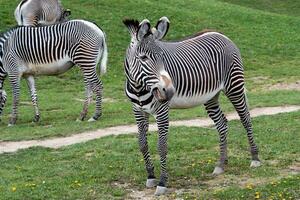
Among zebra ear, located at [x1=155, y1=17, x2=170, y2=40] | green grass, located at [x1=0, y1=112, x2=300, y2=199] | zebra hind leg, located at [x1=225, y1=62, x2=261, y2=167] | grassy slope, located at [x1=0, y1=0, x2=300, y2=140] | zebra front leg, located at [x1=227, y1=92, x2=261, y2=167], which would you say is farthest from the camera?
grassy slope, located at [x1=0, y1=0, x2=300, y2=140]

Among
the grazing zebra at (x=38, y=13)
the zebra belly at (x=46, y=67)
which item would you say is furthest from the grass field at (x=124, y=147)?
the grazing zebra at (x=38, y=13)

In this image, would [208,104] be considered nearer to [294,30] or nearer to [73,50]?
[73,50]

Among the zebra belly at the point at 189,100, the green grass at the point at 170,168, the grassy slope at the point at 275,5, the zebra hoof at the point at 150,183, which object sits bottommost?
the grassy slope at the point at 275,5

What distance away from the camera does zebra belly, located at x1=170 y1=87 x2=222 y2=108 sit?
9000 mm

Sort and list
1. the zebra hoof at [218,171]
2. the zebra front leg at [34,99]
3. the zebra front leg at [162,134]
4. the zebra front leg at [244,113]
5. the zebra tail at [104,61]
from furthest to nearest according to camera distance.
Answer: the zebra tail at [104,61] → the zebra front leg at [34,99] → the zebra front leg at [244,113] → the zebra hoof at [218,171] → the zebra front leg at [162,134]

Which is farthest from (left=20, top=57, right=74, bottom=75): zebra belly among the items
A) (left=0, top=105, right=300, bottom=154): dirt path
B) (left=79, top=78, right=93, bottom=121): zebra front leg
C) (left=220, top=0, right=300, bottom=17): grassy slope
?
(left=220, top=0, right=300, bottom=17): grassy slope

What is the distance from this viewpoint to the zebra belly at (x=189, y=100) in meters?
9.00

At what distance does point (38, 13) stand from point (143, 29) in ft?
42.3

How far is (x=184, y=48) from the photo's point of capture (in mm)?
9516

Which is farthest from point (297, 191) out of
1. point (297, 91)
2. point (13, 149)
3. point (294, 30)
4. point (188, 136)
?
point (294, 30)

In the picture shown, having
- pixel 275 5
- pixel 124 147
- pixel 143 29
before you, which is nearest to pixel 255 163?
pixel 124 147

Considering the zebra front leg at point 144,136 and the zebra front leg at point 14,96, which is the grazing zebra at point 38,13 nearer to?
the zebra front leg at point 14,96

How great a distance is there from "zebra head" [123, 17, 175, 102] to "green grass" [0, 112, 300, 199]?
1.63m

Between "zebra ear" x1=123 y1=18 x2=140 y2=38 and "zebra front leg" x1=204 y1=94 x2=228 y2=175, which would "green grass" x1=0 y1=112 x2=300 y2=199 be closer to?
"zebra front leg" x1=204 y1=94 x2=228 y2=175
